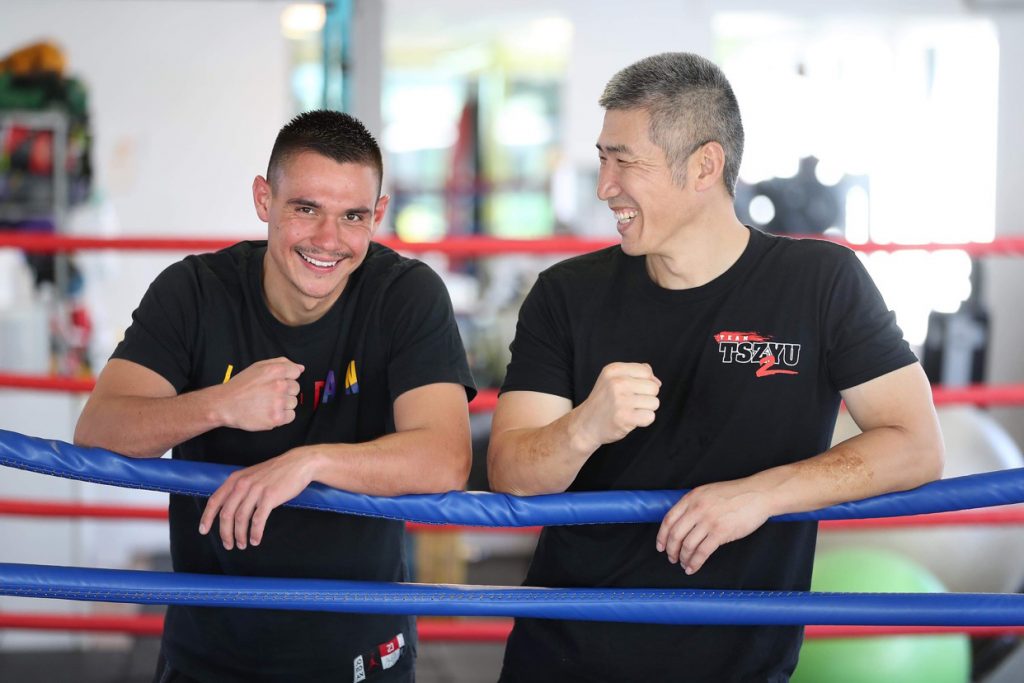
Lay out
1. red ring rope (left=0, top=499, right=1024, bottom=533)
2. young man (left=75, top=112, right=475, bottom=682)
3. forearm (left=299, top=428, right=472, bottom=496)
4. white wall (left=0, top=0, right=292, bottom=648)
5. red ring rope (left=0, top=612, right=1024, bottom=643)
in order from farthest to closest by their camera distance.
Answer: white wall (left=0, top=0, right=292, bottom=648) → red ring rope (left=0, top=499, right=1024, bottom=533) → red ring rope (left=0, top=612, right=1024, bottom=643) → young man (left=75, top=112, right=475, bottom=682) → forearm (left=299, top=428, right=472, bottom=496)

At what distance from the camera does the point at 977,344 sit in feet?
18.8

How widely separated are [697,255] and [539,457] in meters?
0.43

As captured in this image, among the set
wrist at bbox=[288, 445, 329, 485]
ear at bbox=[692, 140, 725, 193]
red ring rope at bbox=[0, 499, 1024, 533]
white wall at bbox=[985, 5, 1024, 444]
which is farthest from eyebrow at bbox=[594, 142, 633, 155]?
white wall at bbox=[985, 5, 1024, 444]

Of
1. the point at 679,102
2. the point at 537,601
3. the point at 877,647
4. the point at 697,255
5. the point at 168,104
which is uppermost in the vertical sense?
the point at 168,104

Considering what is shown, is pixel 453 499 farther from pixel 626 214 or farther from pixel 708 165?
pixel 708 165

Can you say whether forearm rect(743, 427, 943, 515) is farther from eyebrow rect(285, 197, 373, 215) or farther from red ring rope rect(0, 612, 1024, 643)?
red ring rope rect(0, 612, 1024, 643)

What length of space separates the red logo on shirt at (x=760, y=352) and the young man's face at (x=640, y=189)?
186mm

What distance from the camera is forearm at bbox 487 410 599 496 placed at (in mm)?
1553

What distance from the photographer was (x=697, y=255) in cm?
179

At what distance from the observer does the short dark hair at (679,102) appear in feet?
5.94

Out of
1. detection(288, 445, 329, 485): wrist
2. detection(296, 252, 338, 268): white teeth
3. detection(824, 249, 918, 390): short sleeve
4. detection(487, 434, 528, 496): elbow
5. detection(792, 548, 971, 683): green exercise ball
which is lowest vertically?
detection(792, 548, 971, 683): green exercise ball

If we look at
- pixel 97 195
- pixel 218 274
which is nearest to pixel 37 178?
pixel 97 195

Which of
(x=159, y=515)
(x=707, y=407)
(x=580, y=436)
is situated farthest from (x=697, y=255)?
(x=159, y=515)

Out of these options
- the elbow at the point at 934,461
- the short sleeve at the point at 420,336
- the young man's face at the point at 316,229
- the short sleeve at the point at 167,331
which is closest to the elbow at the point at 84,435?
the short sleeve at the point at 167,331
